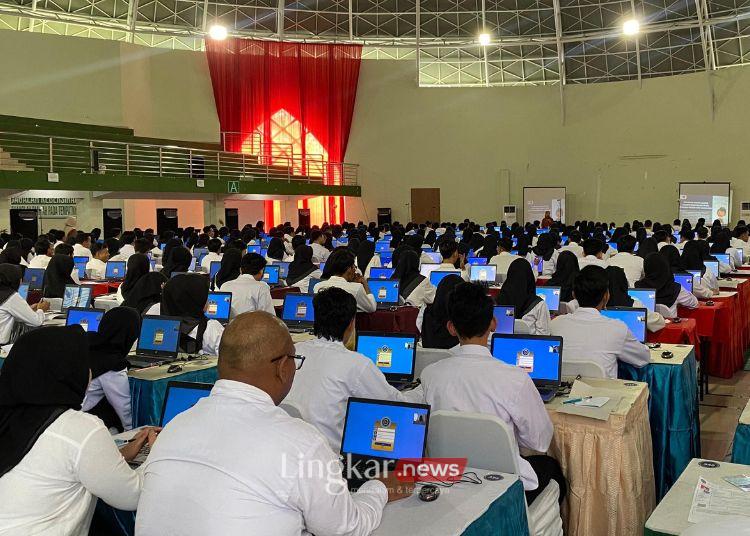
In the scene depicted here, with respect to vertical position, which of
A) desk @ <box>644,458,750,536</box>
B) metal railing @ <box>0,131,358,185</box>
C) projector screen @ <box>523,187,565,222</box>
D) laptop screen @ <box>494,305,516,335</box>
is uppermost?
metal railing @ <box>0,131,358,185</box>

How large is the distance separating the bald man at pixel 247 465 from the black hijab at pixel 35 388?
0.57m

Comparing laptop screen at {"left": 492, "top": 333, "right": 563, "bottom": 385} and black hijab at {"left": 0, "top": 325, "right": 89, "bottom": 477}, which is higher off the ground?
black hijab at {"left": 0, "top": 325, "right": 89, "bottom": 477}

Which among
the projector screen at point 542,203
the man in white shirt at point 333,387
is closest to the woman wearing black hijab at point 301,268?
the man in white shirt at point 333,387

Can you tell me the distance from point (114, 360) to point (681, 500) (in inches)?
130

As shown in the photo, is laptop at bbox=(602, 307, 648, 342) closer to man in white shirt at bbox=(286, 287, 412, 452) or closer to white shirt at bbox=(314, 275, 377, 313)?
man in white shirt at bbox=(286, 287, 412, 452)

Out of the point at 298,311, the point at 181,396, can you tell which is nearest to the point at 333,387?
the point at 181,396

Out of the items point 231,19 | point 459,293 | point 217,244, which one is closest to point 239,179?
point 231,19

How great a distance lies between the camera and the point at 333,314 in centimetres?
395

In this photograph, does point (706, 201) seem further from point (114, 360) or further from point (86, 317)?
point (114, 360)

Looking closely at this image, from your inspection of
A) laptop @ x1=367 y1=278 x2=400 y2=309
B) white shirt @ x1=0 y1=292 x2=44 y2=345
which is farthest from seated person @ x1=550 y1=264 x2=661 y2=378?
white shirt @ x1=0 y1=292 x2=44 y2=345

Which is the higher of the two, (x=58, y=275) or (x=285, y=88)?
(x=285, y=88)

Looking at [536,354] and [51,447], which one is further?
[536,354]

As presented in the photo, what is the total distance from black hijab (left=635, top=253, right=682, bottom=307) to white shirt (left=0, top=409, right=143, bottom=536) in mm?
6100

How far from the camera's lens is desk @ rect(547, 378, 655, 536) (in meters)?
3.74
